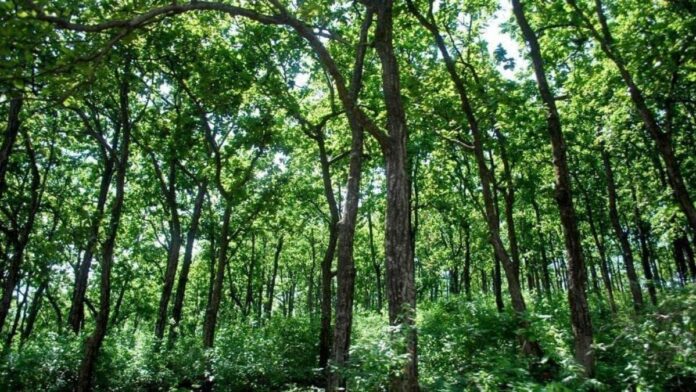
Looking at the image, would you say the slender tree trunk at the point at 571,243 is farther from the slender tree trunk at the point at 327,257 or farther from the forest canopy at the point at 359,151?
the slender tree trunk at the point at 327,257

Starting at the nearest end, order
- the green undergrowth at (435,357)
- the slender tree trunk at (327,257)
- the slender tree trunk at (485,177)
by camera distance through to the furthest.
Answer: the green undergrowth at (435,357) → the slender tree trunk at (485,177) → the slender tree trunk at (327,257)

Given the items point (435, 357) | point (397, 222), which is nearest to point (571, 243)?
point (397, 222)

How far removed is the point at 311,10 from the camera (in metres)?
7.48

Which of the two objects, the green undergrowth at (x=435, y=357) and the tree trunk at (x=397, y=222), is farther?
the tree trunk at (x=397, y=222)

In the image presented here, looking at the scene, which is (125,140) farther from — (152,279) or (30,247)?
(152,279)

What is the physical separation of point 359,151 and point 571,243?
204 inches

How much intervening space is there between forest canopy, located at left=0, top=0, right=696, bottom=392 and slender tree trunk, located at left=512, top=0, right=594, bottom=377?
39 millimetres

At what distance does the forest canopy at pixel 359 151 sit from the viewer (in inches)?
263

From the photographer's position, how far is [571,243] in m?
8.88

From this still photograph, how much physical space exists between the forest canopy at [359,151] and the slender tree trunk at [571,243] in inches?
1.5

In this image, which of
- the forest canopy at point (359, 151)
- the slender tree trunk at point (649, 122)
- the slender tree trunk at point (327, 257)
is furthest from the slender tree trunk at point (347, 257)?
the slender tree trunk at point (649, 122)

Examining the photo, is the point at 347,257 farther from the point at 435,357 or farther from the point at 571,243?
the point at 571,243

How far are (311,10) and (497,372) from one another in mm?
6253

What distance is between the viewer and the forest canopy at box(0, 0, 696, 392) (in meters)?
6.67
